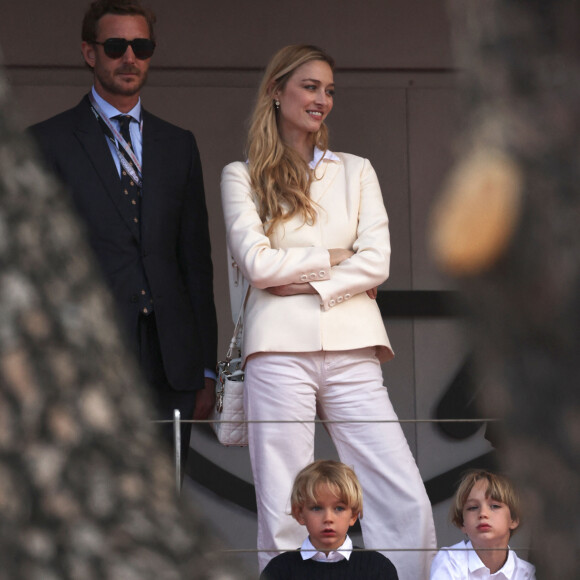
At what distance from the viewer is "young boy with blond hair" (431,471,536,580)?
346 centimetres

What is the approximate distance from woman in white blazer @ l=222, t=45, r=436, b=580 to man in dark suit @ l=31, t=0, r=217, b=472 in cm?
21

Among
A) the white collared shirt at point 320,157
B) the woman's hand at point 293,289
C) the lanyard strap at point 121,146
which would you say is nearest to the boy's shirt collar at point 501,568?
the woman's hand at point 293,289

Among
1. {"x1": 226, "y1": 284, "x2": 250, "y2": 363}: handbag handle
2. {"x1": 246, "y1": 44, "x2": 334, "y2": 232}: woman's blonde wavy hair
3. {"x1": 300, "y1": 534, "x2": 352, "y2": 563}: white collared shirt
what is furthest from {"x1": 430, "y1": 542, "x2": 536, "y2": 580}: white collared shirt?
{"x1": 246, "y1": 44, "x2": 334, "y2": 232}: woman's blonde wavy hair

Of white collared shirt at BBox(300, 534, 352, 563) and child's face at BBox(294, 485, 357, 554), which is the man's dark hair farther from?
white collared shirt at BBox(300, 534, 352, 563)

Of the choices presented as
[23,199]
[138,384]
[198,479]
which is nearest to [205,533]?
[138,384]

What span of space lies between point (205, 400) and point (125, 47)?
46.0 inches

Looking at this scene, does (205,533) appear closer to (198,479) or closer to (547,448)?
(547,448)

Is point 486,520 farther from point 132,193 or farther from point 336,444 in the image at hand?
point 132,193

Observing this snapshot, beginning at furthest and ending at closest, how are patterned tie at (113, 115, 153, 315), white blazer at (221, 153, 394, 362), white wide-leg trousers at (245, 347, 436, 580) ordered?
1. patterned tie at (113, 115, 153, 315)
2. white blazer at (221, 153, 394, 362)
3. white wide-leg trousers at (245, 347, 436, 580)

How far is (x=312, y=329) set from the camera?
3826 mm

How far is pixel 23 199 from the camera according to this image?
0.61 metres

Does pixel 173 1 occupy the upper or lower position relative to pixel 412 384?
upper

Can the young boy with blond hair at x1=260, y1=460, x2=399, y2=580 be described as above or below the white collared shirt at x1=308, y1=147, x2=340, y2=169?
below

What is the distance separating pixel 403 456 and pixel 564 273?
10.8ft
